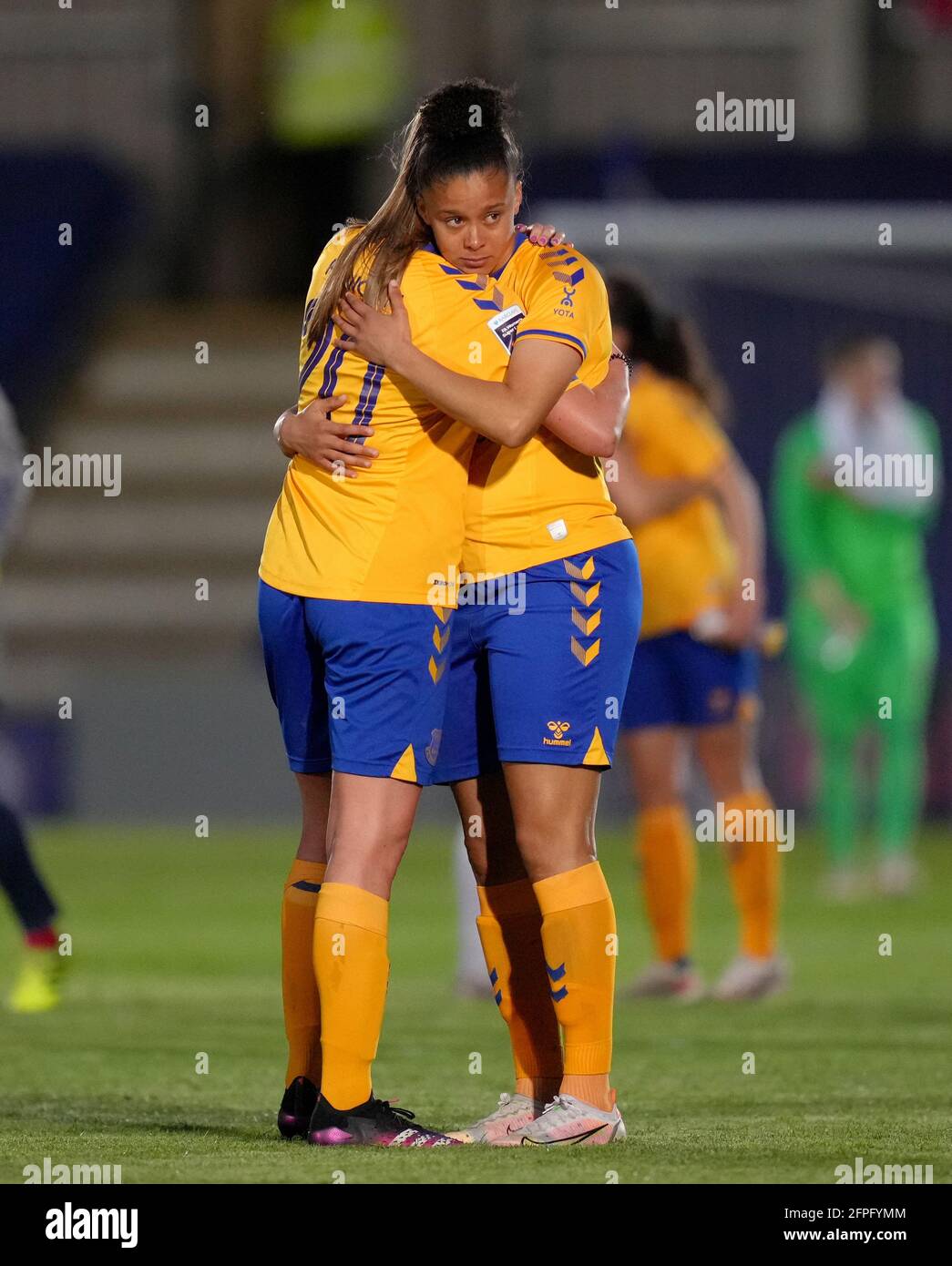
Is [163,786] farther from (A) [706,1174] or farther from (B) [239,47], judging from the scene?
(A) [706,1174]

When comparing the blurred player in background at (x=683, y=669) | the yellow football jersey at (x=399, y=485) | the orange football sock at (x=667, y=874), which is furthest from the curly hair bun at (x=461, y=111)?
the orange football sock at (x=667, y=874)

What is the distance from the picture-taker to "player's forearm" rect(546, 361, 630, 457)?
14.3ft

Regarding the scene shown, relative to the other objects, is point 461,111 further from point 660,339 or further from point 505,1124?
point 660,339

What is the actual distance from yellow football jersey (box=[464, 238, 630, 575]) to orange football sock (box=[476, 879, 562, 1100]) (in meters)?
0.66

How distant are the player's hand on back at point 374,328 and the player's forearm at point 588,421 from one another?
0.31 metres

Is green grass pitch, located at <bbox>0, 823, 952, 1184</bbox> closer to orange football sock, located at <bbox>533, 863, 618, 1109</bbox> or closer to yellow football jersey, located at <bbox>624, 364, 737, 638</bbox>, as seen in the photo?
orange football sock, located at <bbox>533, 863, 618, 1109</bbox>

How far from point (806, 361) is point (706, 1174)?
8.26 metres

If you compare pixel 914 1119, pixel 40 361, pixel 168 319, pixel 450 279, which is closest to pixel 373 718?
pixel 450 279

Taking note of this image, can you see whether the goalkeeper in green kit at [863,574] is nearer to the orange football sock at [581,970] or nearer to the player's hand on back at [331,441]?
the orange football sock at [581,970]

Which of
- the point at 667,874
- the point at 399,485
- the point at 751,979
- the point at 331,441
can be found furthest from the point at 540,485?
the point at 751,979

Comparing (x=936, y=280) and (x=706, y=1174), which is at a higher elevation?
(x=936, y=280)

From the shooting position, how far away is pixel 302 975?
4.55 meters

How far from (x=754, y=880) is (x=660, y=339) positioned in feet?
5.38

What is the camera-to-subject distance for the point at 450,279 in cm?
432
